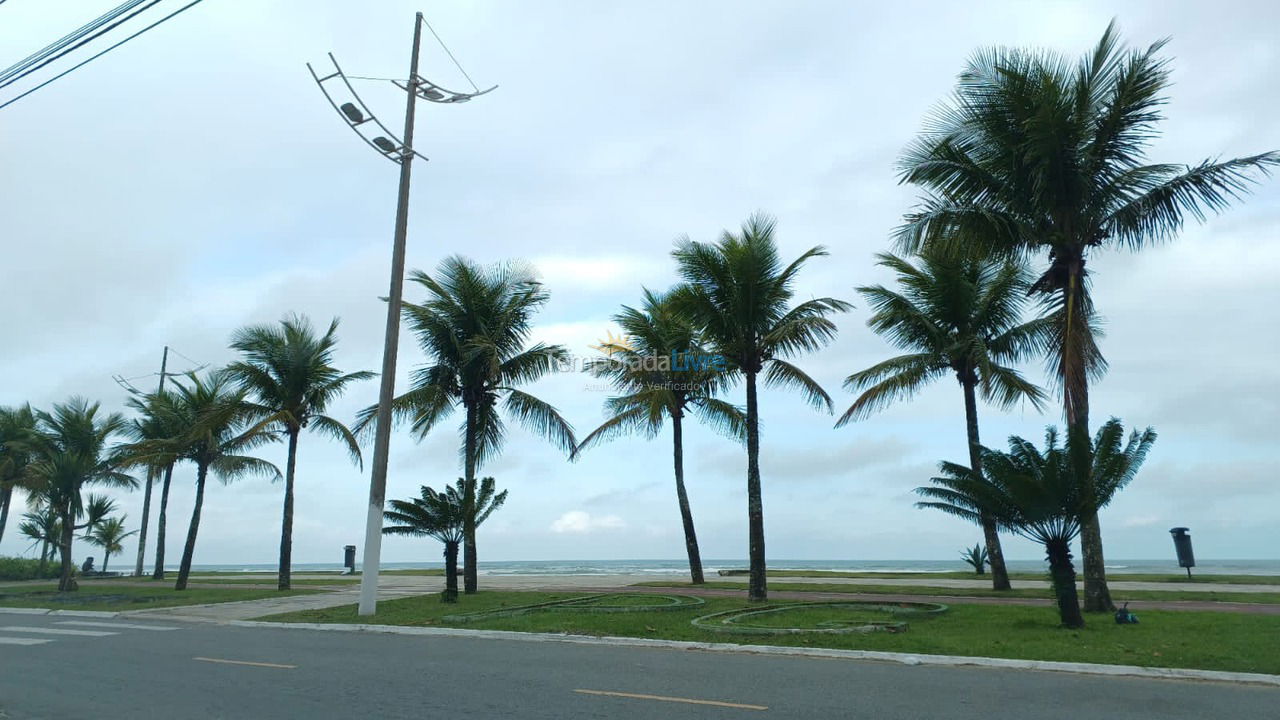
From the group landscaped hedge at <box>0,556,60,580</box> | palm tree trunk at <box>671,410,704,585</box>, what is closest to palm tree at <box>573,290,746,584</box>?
palm tree trunk at <box>671,410,704,585</box>

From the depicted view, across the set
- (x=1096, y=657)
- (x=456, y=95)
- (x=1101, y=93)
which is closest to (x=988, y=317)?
(x=1101, y=93)

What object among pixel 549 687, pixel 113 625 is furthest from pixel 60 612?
pixel 549 687

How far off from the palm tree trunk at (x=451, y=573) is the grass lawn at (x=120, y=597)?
266 inches

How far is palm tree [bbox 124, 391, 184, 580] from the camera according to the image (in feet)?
93.9

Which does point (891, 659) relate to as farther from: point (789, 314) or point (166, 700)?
point (789, 314)

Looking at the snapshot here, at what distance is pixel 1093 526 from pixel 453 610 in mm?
13200

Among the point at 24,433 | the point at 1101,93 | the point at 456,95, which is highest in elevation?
the point at 456,95

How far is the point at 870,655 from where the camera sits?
10.8m

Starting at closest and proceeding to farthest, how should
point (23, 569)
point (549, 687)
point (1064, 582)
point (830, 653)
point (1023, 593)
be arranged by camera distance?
point (549, 687) → point (830, 653) → point (1064, 582) → point (1023, 593) → point (23, 569)

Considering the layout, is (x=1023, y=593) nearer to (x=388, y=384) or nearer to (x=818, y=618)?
(x=818, y=618)

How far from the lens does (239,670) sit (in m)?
10.8

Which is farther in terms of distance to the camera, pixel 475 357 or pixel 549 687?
pixel 475 357

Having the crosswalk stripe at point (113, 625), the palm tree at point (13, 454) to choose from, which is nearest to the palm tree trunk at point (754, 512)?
the crosswalk stripe at point (113, 625)

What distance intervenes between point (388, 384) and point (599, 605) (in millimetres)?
7060
